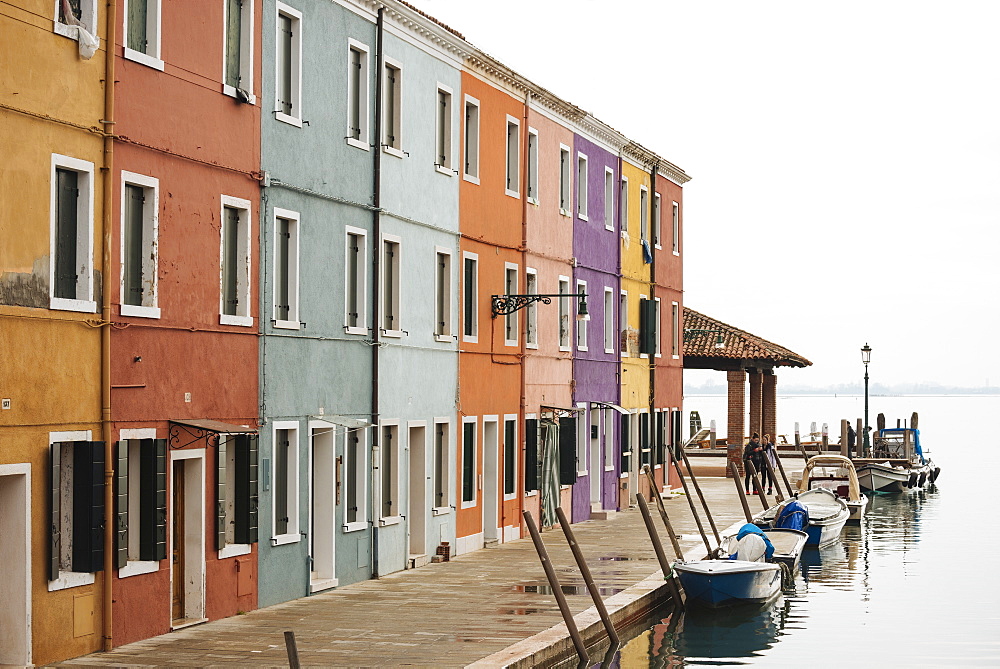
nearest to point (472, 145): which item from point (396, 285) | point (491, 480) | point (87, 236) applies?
point (396, 285)

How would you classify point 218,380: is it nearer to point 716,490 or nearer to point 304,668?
point 304,668

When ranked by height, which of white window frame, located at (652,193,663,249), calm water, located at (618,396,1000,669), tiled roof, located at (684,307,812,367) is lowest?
calm water, located at (618,396,1000,669)

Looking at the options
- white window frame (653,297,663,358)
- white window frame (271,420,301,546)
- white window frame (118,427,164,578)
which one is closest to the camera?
white window frame (118,427,164,578)

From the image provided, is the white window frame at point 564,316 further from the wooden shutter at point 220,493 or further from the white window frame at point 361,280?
the wooden shutter at point 220,493

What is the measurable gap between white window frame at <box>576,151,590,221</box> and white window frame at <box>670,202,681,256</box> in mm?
8731

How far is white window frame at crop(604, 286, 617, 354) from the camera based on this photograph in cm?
3612

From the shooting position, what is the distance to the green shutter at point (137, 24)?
1636 centimetres

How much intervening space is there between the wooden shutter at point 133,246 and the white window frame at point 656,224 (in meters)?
25.0

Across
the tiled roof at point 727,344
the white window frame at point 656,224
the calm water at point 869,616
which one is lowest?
the calm water at point 869,616

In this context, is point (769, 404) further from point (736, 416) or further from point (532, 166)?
point (532, 166)

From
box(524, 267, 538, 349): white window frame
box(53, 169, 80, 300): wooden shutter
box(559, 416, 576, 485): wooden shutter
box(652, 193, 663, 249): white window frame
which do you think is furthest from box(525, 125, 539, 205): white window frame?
box(53, 169, 80, 300): wooden shutter

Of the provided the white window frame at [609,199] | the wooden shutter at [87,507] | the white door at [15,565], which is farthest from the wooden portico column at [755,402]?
the white door at [15,565]

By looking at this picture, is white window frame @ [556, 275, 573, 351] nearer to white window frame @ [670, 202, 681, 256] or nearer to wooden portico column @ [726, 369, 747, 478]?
white window frame @ [670, 202, 681, 256]

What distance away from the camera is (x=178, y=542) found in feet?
57.5
